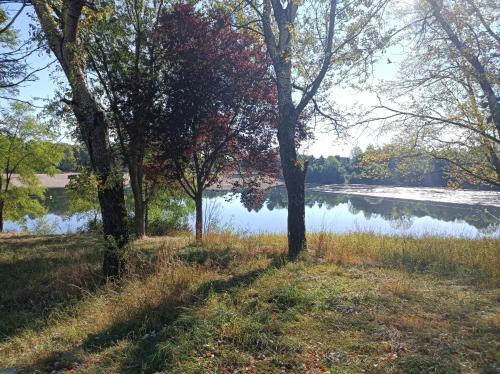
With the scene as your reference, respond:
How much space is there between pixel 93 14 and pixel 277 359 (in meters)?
5.94

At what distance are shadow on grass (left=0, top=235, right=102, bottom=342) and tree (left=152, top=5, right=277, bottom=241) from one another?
3.27 meters

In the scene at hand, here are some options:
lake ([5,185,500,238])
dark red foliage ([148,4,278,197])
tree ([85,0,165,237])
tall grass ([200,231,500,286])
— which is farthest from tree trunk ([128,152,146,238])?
tall grass ([200,231,500,286])

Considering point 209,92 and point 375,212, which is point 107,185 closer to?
point 209,92

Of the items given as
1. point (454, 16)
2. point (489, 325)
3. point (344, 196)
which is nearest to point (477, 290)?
point (489, 325)

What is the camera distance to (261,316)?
4234mm

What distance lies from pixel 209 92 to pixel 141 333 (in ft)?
21.8

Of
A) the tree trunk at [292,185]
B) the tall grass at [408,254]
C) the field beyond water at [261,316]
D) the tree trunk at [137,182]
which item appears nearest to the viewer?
the field beyond water at [261,316]

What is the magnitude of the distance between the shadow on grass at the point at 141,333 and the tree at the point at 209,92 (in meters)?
4.95

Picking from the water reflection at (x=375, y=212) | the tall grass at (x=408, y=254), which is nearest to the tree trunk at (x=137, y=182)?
the tall grass at (x=408, y=254)

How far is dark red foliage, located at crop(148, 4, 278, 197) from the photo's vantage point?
30.7ft

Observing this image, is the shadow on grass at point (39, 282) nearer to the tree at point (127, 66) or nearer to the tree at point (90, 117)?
the tree at point (90, 117)

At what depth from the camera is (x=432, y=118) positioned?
9242 mm

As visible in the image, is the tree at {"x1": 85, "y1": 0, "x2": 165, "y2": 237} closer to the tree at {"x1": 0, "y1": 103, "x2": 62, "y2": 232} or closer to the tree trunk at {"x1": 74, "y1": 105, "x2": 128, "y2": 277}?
the tree trunk at {"x1": 74, "y1": 105, "x2": 128, "y2": 277}

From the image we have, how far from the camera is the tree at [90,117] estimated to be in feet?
19.6
